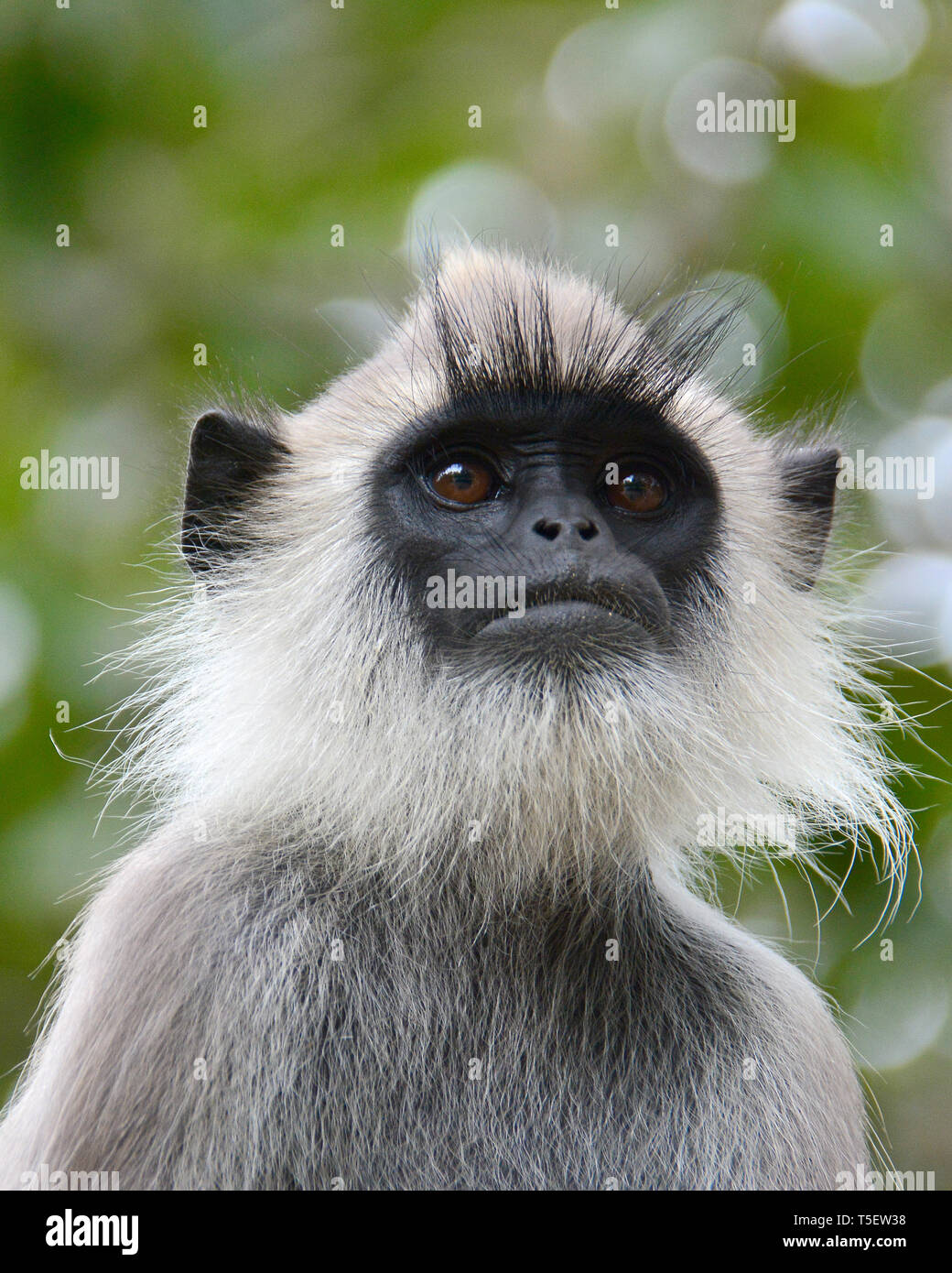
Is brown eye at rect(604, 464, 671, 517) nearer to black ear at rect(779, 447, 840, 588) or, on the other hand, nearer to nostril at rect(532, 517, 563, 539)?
nostril at rect(532, 517, 563, 539)

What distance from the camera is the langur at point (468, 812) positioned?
2.91 m

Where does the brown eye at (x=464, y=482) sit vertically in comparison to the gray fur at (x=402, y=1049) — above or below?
above

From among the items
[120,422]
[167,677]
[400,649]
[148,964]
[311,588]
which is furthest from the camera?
[120,422]

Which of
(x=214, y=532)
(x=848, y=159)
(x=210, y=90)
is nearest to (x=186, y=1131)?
(x=214, y=532)

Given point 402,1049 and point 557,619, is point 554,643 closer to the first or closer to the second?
point 557,619

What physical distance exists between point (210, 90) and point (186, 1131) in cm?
363

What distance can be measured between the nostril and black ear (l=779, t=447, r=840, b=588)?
134 centimetres

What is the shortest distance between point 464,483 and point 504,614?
0.42 meters

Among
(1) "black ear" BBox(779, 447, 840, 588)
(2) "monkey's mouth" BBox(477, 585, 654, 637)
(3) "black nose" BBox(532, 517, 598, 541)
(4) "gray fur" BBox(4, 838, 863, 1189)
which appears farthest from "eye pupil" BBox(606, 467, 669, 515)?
(4) "gray fur" BBox(4, 838, 863, 1189)

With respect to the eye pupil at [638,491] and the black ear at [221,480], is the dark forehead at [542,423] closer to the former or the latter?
the eye pupil at [638,491]

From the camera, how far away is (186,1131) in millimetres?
2768

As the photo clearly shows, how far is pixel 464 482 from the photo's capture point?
3.40 metres

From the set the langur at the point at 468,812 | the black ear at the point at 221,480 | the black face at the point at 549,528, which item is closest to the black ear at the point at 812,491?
the langur at the point at 468,812
